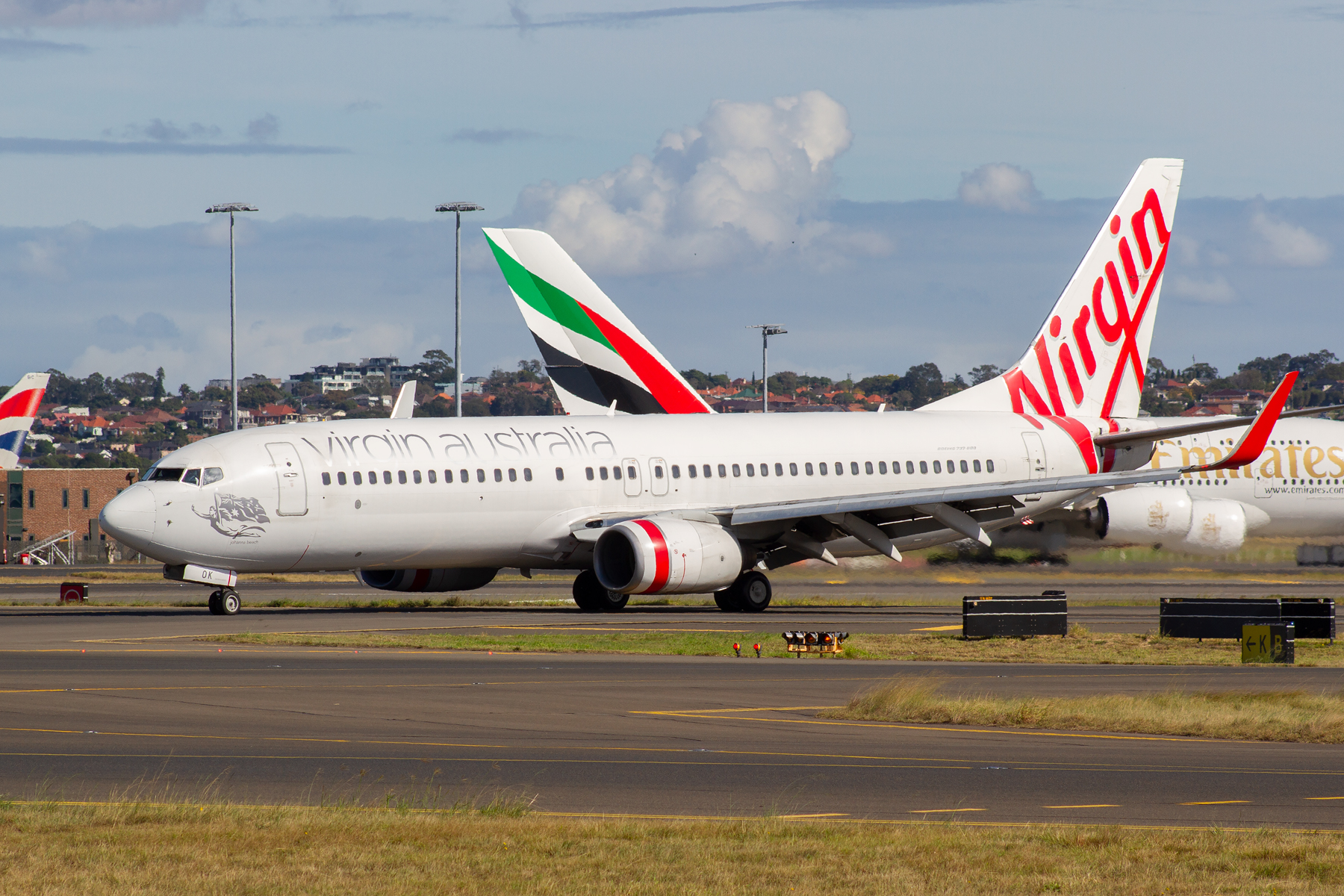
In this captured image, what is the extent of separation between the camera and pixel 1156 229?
49.7 m

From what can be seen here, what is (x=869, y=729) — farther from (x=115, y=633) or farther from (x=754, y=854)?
(x=115, y=633)

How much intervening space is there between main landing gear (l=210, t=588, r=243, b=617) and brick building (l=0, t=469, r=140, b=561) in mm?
77996

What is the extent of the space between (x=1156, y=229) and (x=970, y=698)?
103ft

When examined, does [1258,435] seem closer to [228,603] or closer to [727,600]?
[727,600]

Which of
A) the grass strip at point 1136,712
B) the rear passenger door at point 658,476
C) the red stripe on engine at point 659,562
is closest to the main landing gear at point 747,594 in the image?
the rear passenger door at point 658,476

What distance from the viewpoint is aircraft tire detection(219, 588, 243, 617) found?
1459 inches

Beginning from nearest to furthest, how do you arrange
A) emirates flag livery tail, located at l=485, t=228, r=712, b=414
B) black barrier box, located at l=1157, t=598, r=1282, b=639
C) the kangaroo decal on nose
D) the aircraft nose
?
black barrier box, located at l=1157, t=598, r=1282, b=639, the aircraft nose, the kangaroo decal on nose, emirates flag livery tail, located at l=485, t=228, r=712, b=414

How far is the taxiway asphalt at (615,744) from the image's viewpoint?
14414 mm

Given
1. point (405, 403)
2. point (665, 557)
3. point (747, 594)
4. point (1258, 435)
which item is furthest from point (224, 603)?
point (1258, 435)

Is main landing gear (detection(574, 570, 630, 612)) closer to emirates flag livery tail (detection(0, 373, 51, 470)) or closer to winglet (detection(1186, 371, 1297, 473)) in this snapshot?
winglet (detection(1186, 371, 1297, 473))

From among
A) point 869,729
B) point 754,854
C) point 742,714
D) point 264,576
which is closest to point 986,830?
point 754,854

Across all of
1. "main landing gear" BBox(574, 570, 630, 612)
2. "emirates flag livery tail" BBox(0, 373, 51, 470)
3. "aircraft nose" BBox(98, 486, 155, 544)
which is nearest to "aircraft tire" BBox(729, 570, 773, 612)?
"main landing gear" BBox(574, 570, 630, 612)

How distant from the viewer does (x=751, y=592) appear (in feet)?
133

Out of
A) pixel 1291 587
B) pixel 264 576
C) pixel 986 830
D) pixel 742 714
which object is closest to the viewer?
pixel 986 830
